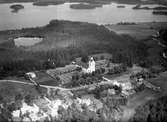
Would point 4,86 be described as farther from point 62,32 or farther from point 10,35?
point 62,32

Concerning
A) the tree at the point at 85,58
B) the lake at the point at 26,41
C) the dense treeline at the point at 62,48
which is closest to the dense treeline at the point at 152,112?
the dense treeline at the point at 62,48

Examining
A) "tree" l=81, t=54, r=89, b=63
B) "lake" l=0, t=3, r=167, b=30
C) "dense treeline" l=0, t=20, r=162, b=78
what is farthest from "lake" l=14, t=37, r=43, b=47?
"tree" l=81, t=54, r=89, b=63

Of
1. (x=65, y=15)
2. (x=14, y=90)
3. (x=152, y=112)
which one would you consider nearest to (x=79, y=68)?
(x=14, y=90)

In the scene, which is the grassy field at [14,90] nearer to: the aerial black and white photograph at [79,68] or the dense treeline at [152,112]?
the aerial black and white photograph at [79,68]

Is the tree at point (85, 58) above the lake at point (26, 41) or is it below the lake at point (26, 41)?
below

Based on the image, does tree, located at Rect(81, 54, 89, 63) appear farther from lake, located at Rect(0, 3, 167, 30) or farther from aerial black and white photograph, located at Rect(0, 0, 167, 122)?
lake, located at Rect(0, 3, 167, 30)

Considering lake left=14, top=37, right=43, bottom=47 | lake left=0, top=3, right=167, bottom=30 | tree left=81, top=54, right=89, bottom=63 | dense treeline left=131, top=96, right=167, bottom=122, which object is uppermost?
lake left=0, top=3, right=167, bottom=30

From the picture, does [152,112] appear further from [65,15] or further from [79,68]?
[65,15]

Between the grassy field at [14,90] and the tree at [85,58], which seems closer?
the grassy field at [14,90]
